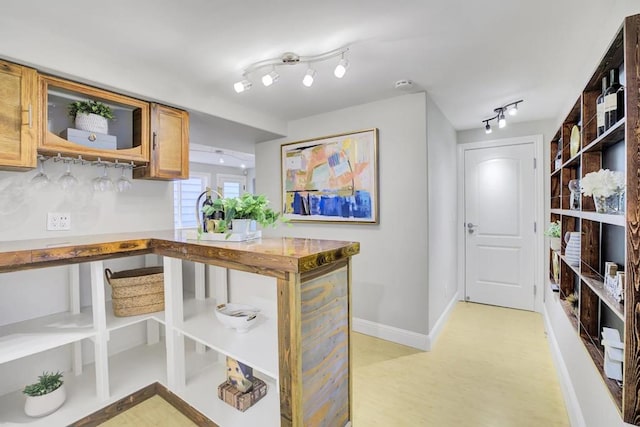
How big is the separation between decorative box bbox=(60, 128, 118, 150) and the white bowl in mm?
1417

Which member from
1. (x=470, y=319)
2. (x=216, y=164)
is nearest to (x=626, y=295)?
(x=470, y=319)

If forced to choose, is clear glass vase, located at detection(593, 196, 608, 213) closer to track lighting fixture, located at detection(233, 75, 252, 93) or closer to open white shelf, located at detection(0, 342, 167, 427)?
track lighting fixture, located at detection(233, 75, 252, 93)

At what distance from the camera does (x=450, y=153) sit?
3.70 metres

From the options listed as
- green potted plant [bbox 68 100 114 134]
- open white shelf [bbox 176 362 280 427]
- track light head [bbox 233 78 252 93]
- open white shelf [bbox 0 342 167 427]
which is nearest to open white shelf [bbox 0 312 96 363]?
open white shelf [bbox 0 342 167 427]

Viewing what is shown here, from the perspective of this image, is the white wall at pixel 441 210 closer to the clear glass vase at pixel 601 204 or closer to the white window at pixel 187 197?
the clear glass vase at pixel 601 204

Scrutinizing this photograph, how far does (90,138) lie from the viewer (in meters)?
2.09

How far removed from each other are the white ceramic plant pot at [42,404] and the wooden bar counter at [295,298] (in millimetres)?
615

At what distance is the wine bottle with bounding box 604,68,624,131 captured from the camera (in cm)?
131

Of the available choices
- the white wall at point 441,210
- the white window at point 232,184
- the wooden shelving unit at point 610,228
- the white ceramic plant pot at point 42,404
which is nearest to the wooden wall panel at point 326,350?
the wooden shelving unit at point 610,228

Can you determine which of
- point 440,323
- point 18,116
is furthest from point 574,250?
point 18,116

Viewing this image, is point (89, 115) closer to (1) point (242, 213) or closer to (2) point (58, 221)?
(2) point (58, 221)

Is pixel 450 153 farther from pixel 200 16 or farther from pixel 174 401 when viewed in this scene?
pixel 174 401

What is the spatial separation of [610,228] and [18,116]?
3.41 m

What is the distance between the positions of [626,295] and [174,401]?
93.4 inches
